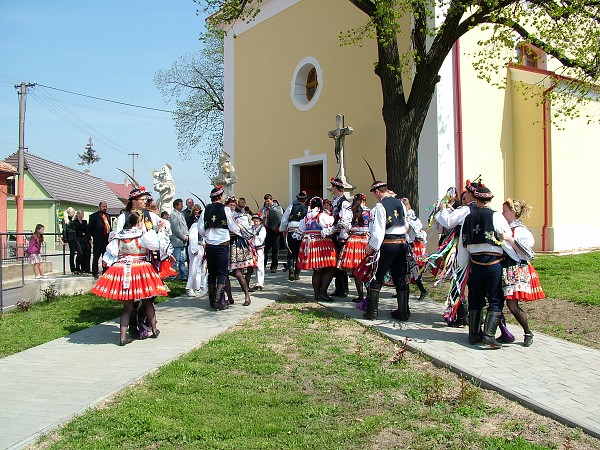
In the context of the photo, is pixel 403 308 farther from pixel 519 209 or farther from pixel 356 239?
pixel 519 209

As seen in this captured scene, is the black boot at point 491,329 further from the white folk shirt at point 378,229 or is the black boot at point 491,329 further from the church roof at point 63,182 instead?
the church roof at point 63,182

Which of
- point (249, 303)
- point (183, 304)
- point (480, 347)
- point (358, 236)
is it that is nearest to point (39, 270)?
point (183, 304)

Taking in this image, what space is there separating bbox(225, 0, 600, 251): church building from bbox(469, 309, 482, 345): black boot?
23.8ft

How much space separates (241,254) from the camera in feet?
31.1

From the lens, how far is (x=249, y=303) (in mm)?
9406

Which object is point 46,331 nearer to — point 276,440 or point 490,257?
point 276,440

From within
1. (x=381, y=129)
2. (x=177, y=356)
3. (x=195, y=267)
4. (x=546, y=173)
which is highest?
(x=381, y=129)

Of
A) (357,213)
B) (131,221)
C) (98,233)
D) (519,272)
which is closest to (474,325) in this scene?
(519,272)

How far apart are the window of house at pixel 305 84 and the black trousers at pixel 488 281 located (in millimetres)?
12039

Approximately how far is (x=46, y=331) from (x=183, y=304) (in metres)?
2.46

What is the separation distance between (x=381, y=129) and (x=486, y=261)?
924 cm

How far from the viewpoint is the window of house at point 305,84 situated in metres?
17.8

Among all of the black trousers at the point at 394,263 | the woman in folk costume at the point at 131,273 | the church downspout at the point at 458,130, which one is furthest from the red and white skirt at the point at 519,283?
the church downspout at the point at 458,130

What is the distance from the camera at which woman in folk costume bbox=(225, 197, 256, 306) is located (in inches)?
A: 369
